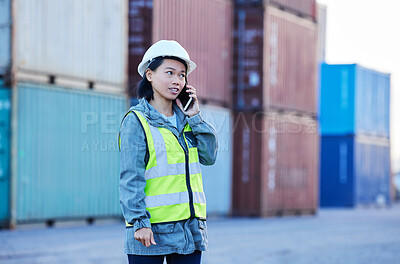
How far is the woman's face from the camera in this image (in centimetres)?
293

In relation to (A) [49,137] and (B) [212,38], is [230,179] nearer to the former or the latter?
(B) [212,38]

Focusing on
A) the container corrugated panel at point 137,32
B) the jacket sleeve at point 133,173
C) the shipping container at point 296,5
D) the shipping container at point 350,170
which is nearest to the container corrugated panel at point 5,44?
the container corrugated panel at point 137,32

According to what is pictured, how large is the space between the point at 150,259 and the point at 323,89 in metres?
23.9

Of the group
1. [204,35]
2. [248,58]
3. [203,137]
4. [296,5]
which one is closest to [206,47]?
[204,35]

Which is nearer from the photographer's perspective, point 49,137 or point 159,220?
point 159,220

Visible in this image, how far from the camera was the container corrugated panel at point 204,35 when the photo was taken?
15.3 meters

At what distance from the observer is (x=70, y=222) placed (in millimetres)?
13422

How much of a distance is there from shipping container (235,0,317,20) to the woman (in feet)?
50.6

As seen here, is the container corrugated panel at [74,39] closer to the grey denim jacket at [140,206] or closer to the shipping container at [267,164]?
the shipping container at [267,164]

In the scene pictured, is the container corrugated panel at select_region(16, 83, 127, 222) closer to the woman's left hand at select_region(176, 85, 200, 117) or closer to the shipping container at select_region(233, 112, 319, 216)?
the shipping container at select_region(233, 112, 319, 216)

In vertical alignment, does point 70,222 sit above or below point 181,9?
below

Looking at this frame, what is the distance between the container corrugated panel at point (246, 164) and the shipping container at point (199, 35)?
90cm

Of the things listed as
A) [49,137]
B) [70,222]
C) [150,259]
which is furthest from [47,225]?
[150,259]

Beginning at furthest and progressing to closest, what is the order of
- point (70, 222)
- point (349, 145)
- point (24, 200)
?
point (349, 145) < point (70, 222) < point (24, 200)
